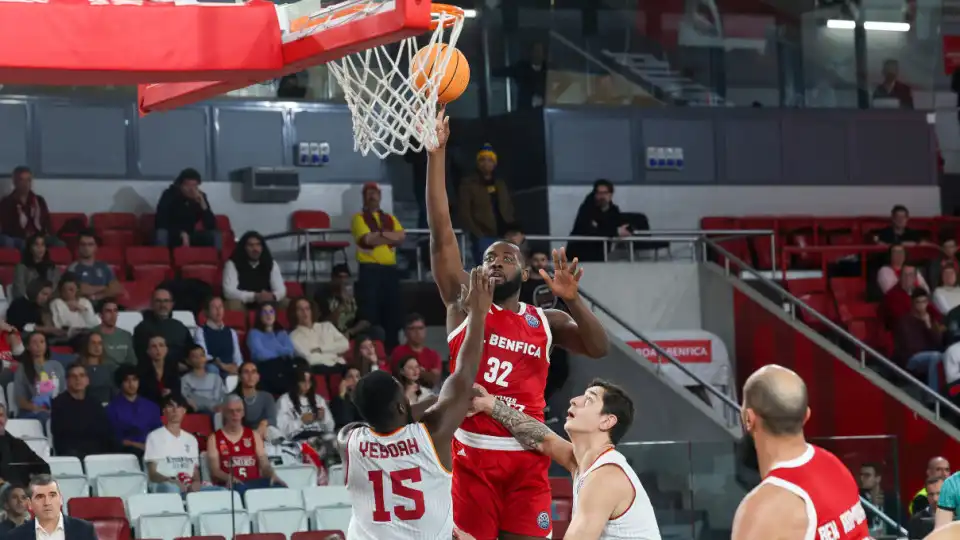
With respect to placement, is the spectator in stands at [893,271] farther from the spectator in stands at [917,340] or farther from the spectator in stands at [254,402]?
the spectator in stands at [254,402]

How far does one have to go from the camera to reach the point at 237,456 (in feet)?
34.4

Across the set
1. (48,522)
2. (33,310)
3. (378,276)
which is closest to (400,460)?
(48,522)

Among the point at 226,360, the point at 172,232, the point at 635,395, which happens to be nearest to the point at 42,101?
the point at 172,232

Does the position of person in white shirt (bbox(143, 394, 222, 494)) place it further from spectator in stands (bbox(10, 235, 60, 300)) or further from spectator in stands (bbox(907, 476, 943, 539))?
spectator in stands (bbox(907, 476, 943, 539))

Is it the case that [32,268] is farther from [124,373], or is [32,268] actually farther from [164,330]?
[124,373]

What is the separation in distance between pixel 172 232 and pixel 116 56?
29.5 feet

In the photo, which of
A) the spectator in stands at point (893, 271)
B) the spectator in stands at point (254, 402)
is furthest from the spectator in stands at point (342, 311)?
the spectator in stands at point (893, 271)

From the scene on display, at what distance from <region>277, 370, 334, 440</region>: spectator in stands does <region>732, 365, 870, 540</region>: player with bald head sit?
300 inches

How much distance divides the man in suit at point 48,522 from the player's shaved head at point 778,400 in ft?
17.7

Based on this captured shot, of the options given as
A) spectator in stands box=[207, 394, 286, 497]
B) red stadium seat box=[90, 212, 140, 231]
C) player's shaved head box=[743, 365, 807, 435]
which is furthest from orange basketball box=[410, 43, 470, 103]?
red stadium seat box=[90, 212, 140, 231]

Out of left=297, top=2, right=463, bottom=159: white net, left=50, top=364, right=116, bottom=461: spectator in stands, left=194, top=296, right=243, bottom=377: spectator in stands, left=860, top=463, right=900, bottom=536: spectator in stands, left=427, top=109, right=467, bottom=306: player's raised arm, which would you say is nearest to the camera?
left=297, top=2, right=463, bottom=159: white net

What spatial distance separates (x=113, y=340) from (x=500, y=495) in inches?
235

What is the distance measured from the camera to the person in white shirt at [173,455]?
403 inches

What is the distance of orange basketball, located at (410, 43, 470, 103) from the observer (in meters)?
6.78
